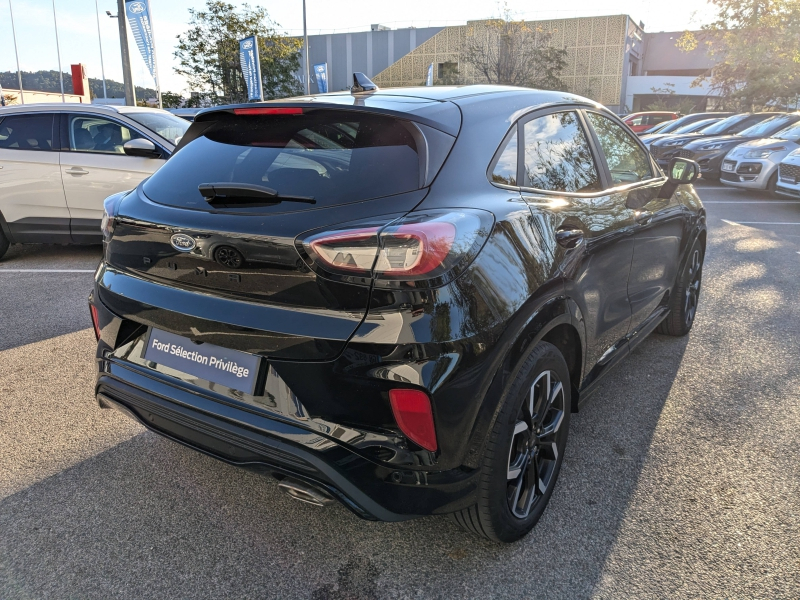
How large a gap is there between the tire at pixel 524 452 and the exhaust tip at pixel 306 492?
0.50 metres

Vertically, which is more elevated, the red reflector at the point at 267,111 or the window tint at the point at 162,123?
the red reflector at the point at 267,111

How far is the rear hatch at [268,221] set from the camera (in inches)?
76.6

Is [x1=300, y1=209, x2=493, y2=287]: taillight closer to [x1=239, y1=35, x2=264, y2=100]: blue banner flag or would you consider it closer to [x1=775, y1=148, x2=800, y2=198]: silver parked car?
[x1=775, y1=148, x2=800, y2=198]: silver parked car

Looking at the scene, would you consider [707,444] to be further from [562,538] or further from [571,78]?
[571,78]

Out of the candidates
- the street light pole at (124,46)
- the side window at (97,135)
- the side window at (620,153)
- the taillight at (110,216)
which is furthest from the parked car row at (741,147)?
the street light pole at (124,46)

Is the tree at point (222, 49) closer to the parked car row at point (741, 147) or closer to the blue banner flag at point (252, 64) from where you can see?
the blue banner flag at point (252, 64)

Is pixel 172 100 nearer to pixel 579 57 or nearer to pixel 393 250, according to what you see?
pixel 393 250

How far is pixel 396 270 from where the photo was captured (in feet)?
6.08

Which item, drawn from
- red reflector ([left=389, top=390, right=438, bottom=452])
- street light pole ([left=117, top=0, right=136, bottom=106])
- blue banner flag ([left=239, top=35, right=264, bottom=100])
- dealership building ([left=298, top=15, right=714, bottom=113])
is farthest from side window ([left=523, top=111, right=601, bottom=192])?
dealership building ([left=298, top=15, right=714, bottom=113])

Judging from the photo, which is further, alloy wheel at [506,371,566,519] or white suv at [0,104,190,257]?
white suv at [0,104,190,257]

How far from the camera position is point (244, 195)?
7.07 feet

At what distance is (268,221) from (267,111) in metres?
0.66

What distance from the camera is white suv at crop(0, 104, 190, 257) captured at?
6.88 meters

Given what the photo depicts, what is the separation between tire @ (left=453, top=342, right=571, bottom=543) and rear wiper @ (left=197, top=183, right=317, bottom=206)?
968 millimetres
